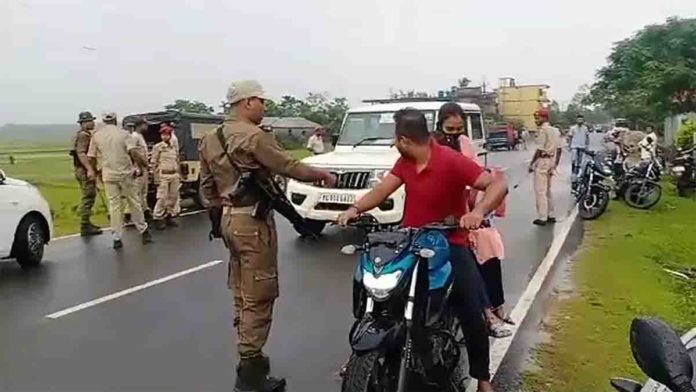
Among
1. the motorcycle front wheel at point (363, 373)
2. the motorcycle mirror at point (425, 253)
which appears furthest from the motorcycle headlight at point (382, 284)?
the motorcycle front wheel at point (363, 373)

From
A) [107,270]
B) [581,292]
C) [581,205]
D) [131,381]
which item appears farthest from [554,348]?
[581,205]

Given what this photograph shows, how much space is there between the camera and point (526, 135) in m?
56.6

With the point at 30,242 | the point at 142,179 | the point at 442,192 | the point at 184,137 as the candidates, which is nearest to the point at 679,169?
the point at 184,137

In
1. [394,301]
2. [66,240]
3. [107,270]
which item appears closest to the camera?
[394,301]

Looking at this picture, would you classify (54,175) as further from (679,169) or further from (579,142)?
(679,169)

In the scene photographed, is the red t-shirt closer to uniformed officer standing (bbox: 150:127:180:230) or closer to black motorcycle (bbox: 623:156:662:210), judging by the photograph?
uniformed officer standing (bbox: 150:127:180:230)

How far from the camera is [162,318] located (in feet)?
22.7

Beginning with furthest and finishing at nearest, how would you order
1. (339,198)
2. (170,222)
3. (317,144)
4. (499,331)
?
1. (317,144)
2. (170,222)
3. (339,198)
4. (499,331)

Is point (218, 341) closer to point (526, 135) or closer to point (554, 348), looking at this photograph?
point (554, 348)

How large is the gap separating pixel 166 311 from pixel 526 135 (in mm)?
51898

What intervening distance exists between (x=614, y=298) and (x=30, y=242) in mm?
6724

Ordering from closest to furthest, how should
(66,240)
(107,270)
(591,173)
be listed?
(107,270), (66,240), (591,173)

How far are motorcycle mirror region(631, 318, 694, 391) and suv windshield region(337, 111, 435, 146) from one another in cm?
997

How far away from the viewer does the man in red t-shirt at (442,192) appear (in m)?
4.36
